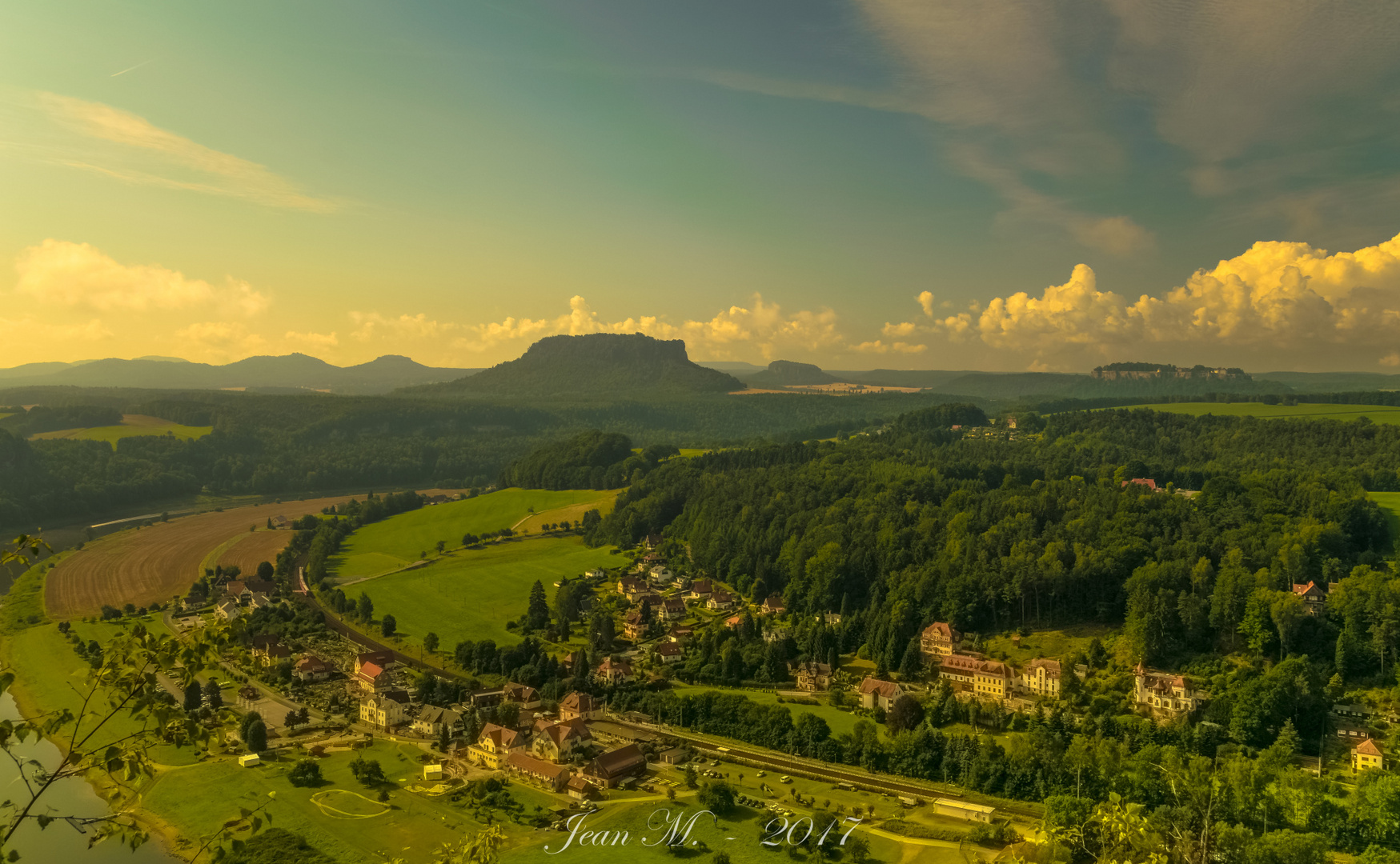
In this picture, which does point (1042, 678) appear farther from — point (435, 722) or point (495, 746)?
point (435, 722)

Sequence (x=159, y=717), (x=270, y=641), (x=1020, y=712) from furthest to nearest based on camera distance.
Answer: (x=270, y=641)
(x=1020, y=712)
(x=159, y=717)

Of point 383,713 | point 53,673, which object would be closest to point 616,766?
point 383,713

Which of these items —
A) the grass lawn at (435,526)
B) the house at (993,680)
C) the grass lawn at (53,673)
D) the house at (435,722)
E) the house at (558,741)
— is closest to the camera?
the house at (558,741)

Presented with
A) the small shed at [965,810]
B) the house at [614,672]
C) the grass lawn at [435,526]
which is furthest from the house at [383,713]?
the grass lawn at [435,526]

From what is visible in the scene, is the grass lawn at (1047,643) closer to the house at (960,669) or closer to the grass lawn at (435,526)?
the house at (960,669)

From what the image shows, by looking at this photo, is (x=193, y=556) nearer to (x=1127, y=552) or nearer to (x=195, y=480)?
(x=195, y=480)

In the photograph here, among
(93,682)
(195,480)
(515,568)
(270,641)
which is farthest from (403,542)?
(93,682)
